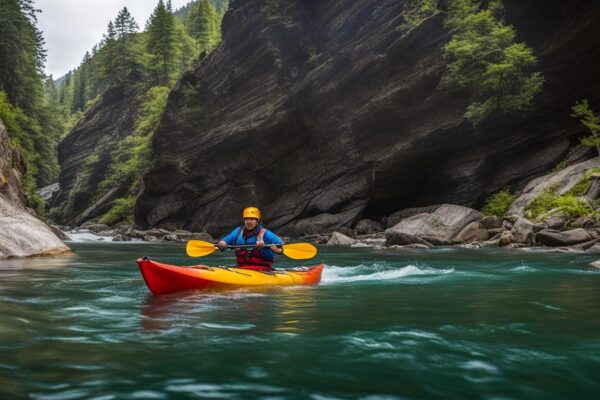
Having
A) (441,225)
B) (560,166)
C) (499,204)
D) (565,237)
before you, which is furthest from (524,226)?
(560,166)

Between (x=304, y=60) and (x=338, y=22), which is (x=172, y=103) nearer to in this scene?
(x=304, y=60)

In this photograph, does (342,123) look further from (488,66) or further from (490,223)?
(490,223)

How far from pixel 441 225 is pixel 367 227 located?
7.47m

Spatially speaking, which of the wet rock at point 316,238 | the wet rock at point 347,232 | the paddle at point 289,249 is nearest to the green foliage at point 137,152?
the wet rock at point 316,238

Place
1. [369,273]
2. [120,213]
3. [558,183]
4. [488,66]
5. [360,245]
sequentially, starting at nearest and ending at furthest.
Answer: [369,273] < [558,183] < [360,245] < [488,66] < [120,213]

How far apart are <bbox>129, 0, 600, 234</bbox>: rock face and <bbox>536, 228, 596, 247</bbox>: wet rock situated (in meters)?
8.59

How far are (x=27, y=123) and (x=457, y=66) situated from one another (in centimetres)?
2948

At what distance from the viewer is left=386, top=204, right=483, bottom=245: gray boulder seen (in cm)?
1895

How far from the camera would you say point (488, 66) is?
22.0 meters

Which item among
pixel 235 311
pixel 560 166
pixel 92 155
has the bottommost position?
pixel 235 311

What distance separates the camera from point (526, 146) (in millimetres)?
23875

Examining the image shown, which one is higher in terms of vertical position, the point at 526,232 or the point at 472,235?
the point at 526,232

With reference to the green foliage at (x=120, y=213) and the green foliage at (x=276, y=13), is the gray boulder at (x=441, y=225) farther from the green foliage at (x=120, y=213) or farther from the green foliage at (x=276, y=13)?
the green foliage at (x=120, y=213)

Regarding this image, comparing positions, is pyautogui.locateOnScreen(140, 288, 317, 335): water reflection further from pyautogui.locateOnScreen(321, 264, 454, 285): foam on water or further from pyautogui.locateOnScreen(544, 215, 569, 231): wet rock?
pyautogui.locateOnScreen(544, 215, 569, 231): wet rock
